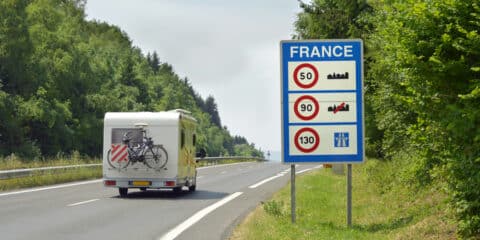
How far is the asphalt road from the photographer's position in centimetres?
1340

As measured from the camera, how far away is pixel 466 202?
9703 mm

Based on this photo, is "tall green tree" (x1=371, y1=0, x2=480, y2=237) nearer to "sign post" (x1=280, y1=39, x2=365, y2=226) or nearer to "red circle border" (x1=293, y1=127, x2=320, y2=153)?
"sign post" (x1=280, y1=39, x2=365, y2=226)

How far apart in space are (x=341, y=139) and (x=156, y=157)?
1036 centimetres

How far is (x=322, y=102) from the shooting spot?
13469 mm

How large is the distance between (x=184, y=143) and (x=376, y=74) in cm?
638

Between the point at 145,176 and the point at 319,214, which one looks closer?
the point at 319,214

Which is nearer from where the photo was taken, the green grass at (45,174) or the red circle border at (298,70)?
the red circle border at (298,70)

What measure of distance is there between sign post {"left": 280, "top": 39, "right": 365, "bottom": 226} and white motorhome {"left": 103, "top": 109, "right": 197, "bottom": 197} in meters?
9.94

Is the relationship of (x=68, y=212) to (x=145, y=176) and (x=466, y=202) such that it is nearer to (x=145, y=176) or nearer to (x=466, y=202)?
(x=145, y=176)

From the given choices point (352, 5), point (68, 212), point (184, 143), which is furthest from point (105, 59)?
point (68, 212)

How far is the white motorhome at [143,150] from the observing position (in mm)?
23000

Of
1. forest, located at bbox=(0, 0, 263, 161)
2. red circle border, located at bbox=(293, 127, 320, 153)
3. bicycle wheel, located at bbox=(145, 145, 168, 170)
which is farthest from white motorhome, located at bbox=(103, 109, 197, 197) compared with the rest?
forest, located at bbox=(0, 0, 263, 161)

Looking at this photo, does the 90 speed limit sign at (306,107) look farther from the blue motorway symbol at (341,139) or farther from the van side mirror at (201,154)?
the van side mirror at (201,154)

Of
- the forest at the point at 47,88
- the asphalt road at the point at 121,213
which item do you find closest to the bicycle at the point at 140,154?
the asphalt road at the point at 121,213
